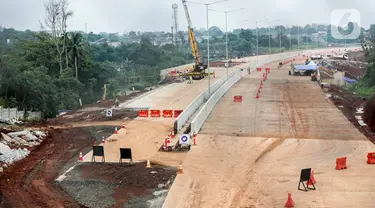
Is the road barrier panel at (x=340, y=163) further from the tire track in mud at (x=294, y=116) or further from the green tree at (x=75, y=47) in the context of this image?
the green tree at (x=75, y=47)

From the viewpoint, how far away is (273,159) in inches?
1075

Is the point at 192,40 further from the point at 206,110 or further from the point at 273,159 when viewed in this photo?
the point at 273,159

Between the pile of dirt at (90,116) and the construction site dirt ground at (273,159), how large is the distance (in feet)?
25.6

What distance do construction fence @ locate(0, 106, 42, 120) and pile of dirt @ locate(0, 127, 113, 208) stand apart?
16.7 ft

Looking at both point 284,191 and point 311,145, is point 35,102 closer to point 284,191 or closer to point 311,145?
point 311,145

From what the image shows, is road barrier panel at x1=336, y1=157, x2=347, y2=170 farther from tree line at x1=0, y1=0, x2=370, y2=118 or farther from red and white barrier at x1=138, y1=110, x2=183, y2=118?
tree line at x1=0, y1=0, x2=370, y2=118

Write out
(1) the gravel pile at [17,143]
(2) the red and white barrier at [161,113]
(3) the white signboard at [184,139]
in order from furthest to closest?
(2) the red and white barrier at [161,113] < (3) the white signboard at [184,139] < (1) the gravel pile at [17,143]

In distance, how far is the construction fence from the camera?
39.4 m

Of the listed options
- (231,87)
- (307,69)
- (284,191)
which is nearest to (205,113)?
(284,191)

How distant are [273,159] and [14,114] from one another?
23.0 metres

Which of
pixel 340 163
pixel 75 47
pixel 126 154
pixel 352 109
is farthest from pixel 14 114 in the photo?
pixel 75 47

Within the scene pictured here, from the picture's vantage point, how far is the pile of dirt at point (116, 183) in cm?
2105

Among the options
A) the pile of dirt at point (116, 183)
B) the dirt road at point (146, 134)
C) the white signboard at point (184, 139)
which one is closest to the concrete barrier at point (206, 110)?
the dirt road at point (146, 134)

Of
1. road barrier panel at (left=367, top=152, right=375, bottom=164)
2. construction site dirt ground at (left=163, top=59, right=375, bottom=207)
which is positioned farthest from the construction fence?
road barrier panel at (left=367, top=152, right=375, bottom=164)
